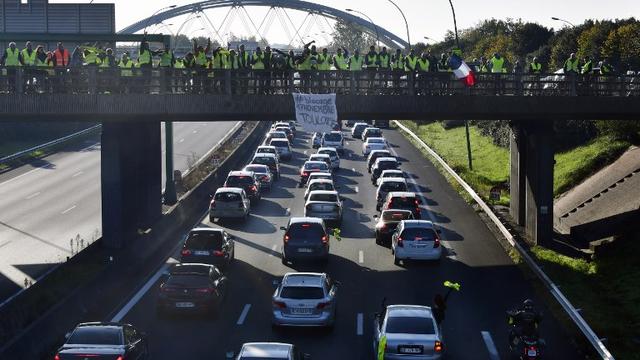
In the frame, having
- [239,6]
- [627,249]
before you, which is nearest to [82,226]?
[627,249]

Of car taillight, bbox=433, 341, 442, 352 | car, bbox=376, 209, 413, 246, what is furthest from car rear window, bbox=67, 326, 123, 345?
car, bbox=376, 209, 413, 246

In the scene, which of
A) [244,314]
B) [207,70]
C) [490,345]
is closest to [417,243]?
[244,314]

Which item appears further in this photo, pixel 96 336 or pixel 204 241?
pixel 204 241

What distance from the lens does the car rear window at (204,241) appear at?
109ft

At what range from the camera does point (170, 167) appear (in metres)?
47.3

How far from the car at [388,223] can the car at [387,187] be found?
7.18m

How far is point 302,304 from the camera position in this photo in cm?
2580

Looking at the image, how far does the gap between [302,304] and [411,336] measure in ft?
15.1

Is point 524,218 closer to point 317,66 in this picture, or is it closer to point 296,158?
point 317,66

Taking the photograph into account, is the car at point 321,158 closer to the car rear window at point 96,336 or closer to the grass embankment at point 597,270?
the grass embankment at point 597,270

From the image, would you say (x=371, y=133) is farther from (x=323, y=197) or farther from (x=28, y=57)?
(x=28, y=57)

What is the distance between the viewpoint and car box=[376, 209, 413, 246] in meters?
39.7

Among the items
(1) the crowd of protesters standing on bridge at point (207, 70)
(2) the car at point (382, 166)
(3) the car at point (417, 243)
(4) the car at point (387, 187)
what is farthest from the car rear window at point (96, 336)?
(2) the car at point (382, 166)

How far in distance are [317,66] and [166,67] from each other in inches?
230
